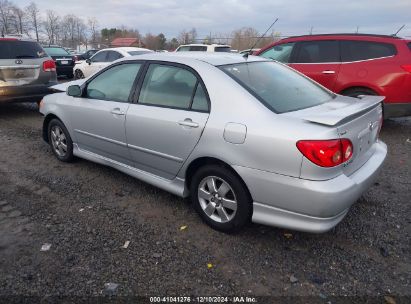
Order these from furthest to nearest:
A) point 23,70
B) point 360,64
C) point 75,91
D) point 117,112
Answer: point 23,70 < point 360,64 < point 75,91 < point 117,112

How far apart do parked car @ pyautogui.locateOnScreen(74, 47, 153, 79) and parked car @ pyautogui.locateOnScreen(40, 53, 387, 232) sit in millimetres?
7664

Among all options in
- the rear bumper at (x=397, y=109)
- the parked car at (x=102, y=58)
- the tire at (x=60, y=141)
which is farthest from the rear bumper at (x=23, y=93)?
the rear bumper at (x=397, y=109)

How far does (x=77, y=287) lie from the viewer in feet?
8.34

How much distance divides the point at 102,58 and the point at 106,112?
944 centimetres

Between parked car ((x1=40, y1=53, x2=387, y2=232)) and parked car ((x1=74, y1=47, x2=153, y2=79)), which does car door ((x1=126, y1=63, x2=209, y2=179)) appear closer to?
parked car ((x1=40, y1=53, x2=387, y2=232))

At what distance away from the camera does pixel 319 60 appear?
22.8 feet

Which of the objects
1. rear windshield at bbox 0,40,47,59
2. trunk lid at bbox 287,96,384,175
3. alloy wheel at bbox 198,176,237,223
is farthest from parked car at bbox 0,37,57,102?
trunk lid at bbox 287,96,384,175

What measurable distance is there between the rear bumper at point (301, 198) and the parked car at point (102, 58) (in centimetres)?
940

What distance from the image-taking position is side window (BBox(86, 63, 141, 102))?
12.7 ft

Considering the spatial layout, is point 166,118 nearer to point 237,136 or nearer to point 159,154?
point 159,154

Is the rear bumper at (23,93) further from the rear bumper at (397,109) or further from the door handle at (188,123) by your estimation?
the rear bumper at (397,109)

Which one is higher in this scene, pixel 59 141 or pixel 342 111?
pixel 342 111

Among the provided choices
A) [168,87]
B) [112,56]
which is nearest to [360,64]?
[168,87]

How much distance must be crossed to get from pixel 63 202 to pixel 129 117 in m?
1.19
